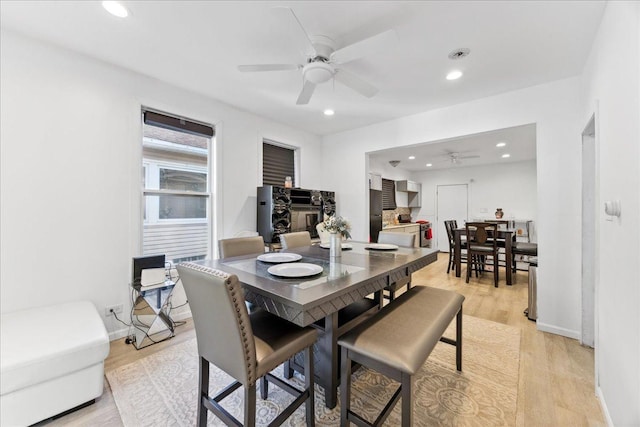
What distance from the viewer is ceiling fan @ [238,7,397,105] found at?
162cm

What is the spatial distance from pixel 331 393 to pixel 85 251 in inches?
97.5

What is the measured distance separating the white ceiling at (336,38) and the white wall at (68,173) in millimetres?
204

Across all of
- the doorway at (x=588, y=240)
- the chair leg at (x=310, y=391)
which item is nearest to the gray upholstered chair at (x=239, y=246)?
the chair leg at (x=310, y=391)

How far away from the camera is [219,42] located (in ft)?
7.03

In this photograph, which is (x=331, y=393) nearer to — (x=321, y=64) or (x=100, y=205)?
(x=321, y=64)

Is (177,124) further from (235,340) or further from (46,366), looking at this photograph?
(235,340)

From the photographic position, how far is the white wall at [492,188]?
6398 millimetres

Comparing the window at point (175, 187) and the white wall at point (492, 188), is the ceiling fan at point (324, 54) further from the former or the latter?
the white wall at point (492, 188)

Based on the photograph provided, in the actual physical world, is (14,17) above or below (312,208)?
above

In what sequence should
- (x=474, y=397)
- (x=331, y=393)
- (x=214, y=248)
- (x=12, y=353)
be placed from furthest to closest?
(x=214, y=248) → (x=474, y=397) → (x=331, y=393) → (x=12, y=353)

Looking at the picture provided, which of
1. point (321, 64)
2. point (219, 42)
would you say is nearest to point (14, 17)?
point (219, 42)

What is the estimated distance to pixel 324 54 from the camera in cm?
208

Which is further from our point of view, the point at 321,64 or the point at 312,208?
the point at 312,208

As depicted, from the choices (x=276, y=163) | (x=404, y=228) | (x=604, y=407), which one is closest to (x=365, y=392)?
(x=604, y=407)
